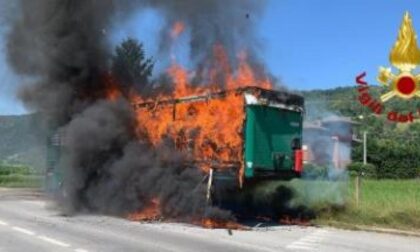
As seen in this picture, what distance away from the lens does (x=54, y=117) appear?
18.7 meters

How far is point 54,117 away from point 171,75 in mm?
3824

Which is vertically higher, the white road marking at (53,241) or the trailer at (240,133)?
the trailer at (240,133)

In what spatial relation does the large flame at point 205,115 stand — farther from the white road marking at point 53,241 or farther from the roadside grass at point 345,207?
the white road marking at point 53,241

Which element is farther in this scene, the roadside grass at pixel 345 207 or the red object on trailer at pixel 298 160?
the red object on trailer at pixel 298 160

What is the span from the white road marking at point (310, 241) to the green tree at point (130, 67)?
7.48 m

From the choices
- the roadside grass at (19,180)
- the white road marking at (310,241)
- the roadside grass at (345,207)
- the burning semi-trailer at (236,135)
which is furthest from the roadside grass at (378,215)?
the roadside grass at (19,180)

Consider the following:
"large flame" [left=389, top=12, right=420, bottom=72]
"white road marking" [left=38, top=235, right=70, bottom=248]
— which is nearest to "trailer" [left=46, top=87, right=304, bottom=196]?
"large flame" [left=389, top=12, right=420, bottom=72]

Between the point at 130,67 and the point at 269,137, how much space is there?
6.80 meters

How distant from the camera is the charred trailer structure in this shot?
14.5 meters

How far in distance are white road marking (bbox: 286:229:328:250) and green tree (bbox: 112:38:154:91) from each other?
24.5ft

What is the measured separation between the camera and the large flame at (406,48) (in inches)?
539

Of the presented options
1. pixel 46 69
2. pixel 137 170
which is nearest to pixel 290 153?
pixel 137 170

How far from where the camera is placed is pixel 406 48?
1369 cm

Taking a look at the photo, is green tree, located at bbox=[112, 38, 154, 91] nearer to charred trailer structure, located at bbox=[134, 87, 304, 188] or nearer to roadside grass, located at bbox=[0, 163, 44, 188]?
charred trailer structure, located at bbox=[134, 87, 304, 188]
